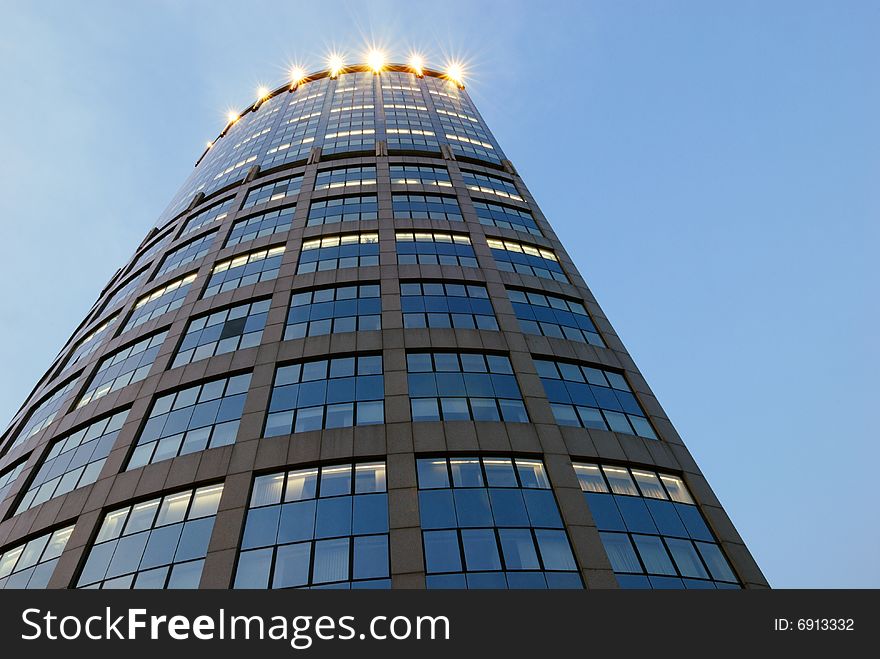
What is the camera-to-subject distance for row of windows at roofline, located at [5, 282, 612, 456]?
27484mm

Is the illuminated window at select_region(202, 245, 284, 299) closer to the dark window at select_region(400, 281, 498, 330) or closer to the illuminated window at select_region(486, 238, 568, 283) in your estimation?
the dark window at select_region(400, 281, 498, 330)

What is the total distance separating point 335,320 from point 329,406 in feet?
18.2

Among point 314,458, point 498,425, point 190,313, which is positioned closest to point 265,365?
point 314,458

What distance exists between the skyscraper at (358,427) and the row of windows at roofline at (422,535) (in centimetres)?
7

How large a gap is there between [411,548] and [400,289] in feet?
47.6

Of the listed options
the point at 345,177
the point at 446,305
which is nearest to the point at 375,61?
the point at 345,177

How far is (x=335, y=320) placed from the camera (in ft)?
90.2

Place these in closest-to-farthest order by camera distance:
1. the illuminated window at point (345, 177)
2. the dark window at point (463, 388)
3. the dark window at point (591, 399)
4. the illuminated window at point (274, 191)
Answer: the dark window at point (463, 388) < the dark window at point (591, 399) < the illuminated window at point (345, 177) < the illuminated window at point (274, 191)

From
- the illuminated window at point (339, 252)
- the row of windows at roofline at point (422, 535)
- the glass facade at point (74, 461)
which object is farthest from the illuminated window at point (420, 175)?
the row of windows at roofline at point (422, 535)

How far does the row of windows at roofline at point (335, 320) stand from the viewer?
27484 mm

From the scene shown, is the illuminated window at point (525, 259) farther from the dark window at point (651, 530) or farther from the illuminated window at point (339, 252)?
the dark window at point (651, 530)

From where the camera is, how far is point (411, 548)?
58.3 feet
